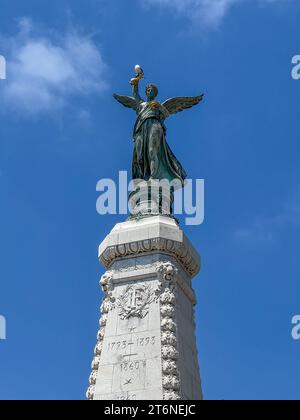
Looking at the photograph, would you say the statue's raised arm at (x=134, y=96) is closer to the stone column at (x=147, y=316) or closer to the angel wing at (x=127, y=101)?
the angel wing at (x=127, y=101)

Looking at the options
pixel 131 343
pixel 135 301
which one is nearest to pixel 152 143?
pixel 135 301

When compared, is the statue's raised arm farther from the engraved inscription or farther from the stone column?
the engraved inscription

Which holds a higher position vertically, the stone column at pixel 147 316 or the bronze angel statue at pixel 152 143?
the bronze angel statue at pixel 152 143

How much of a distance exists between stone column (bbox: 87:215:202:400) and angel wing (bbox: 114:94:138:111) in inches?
181

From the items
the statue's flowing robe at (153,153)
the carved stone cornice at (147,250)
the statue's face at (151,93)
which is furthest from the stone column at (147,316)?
the statue's face at (151,93)

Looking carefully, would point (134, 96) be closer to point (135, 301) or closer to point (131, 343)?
point (135, 301)

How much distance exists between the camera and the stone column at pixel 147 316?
13742 mm

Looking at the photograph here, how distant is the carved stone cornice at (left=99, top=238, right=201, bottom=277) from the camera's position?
15625 mm

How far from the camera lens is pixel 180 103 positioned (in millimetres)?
19812

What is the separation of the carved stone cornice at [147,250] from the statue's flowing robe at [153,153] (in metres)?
2.61

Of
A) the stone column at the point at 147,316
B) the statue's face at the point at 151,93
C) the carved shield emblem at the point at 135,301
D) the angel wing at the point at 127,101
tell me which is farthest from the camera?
the angel wing at the point at 127,101

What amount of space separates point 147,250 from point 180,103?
20.0 feet

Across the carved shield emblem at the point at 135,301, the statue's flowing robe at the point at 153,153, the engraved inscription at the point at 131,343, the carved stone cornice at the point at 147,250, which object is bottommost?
the engraved inscription at the point at 131,343
